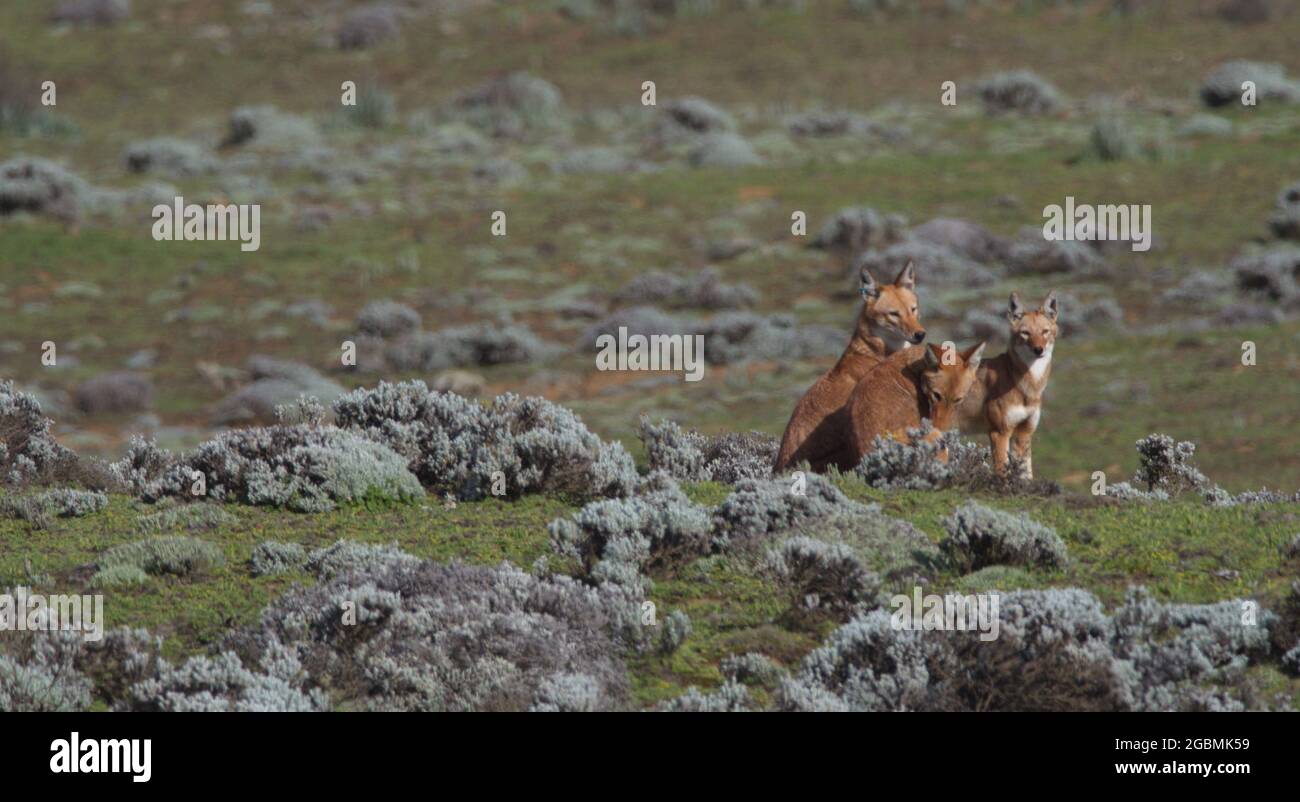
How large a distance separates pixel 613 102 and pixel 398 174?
954cm

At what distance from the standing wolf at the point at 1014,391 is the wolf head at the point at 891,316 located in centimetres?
142

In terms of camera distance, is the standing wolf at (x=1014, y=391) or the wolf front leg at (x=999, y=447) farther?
the wolf front leg at (x=999, y=447)

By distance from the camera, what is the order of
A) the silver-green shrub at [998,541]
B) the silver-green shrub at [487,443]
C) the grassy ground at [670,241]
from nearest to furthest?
the silver-green shrub at [998,541] < the grassy ground at [670,241] < the silver-green shrub at [487,443]

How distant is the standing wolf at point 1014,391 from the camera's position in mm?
13328

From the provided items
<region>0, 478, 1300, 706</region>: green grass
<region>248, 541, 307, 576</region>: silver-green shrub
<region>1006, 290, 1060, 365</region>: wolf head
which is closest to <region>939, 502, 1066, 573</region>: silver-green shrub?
<region>0, 478, 1300, 706</region>: green grass

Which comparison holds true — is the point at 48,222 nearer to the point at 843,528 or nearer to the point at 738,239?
the point at 738,239

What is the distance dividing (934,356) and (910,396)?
0.40m

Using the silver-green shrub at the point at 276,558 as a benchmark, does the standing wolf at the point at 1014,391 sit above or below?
above

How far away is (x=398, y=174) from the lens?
4547cm

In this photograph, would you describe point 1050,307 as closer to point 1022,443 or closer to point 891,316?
point 1022,443

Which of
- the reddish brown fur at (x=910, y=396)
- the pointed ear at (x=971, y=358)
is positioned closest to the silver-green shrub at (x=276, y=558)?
the reddish brown fur at (x=910, y=396)

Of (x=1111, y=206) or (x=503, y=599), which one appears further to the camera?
(x=1111, y=206)

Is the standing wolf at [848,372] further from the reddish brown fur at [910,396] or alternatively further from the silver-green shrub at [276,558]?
the silver-green shrub at [276,558]
